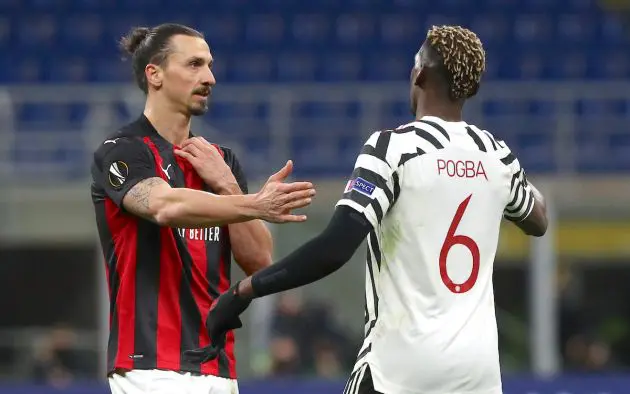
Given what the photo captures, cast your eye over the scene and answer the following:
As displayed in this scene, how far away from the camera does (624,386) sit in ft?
30.1

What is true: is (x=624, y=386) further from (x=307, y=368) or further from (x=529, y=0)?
(x=529, y=0)

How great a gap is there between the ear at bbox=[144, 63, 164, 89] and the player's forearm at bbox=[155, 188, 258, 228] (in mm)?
563

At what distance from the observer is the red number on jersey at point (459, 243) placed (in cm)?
394

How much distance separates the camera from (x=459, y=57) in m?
3.94

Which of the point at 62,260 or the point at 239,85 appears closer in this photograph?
the point at 62,260

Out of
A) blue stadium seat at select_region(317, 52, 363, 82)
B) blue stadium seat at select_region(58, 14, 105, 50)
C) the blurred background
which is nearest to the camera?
the blurred background

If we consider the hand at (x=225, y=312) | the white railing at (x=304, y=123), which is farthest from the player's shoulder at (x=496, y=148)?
the white railing at (x=304, y=123)

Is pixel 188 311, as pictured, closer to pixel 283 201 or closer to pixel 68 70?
pixel 283 201

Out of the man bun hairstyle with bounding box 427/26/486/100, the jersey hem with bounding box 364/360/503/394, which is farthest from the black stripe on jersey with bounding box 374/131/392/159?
the jersey hem with bounding box 364/360/503/394

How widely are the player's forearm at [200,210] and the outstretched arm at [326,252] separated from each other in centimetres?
52

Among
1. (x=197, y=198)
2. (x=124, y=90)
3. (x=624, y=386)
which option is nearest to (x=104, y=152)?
(x=197, y=198)

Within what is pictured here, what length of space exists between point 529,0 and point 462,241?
13093 millimetres

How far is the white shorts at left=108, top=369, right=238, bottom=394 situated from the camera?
4.55m

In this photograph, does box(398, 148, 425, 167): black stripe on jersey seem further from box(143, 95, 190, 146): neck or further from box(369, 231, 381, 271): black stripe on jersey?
box(143, 95, 190, 146): neck
